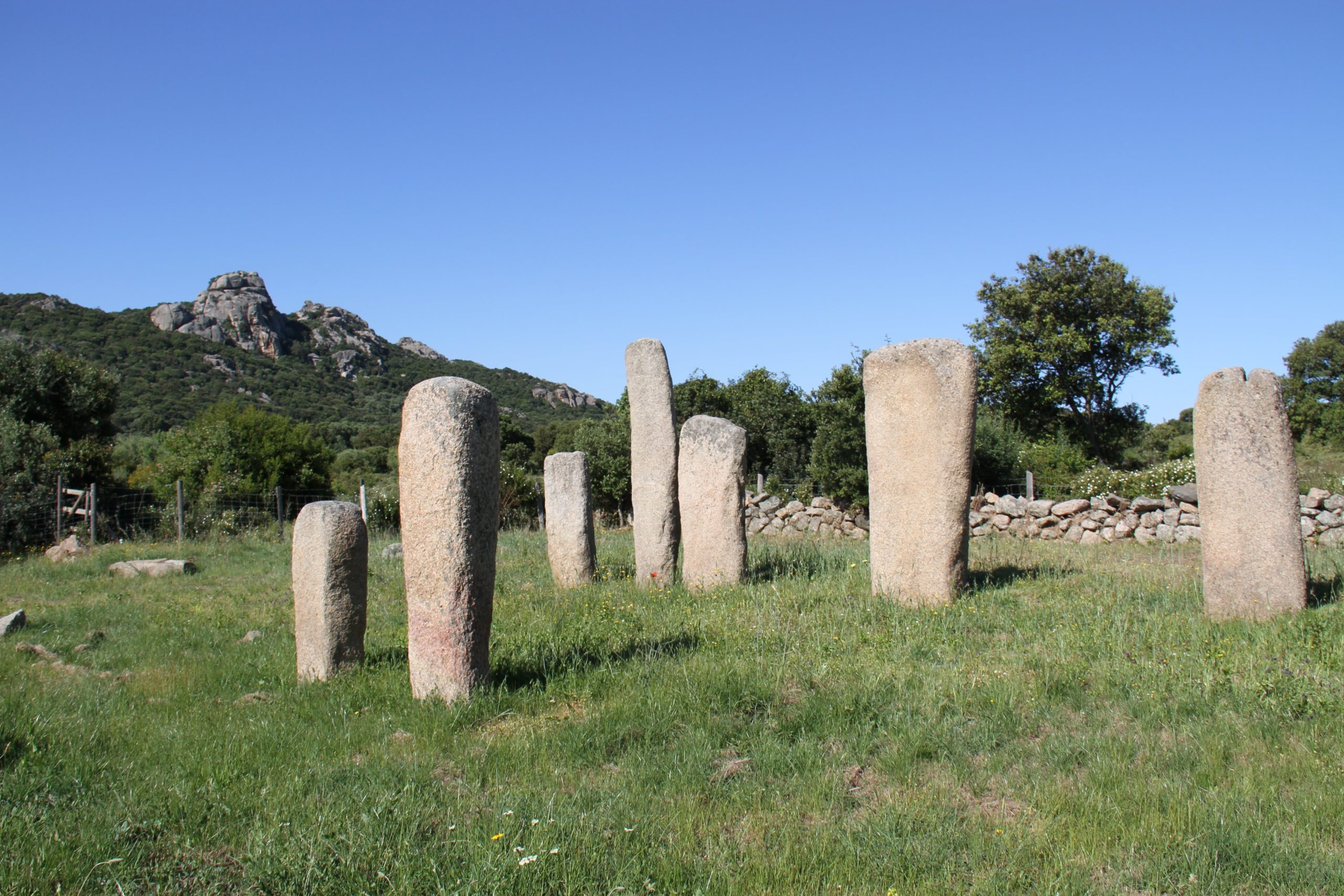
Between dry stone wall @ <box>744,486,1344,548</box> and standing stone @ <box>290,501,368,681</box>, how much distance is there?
11138 millimetres

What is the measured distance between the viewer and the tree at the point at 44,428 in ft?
58.0

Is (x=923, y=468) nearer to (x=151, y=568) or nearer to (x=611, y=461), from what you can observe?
(x=151, y=568)

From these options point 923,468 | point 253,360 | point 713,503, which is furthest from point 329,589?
point 253,360

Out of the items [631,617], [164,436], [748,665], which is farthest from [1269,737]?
[164,436]

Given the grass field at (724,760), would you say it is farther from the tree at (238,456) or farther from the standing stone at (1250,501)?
the tree at (238,456)

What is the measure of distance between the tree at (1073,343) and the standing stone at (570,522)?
924 inches

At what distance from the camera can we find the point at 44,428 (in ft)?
64.9

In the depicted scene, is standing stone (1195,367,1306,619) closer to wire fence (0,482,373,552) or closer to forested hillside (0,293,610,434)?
wire fence (0,482,373,552)

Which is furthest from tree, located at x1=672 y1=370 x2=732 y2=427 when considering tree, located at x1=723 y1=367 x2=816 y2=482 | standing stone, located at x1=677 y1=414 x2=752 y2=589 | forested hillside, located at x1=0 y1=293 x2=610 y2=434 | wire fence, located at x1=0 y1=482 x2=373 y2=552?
standing stone, located at x1=677 y1=414 x2=752 y2=589

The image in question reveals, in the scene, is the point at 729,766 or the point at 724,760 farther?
the point at 724,760

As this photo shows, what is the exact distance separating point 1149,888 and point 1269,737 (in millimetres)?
1847

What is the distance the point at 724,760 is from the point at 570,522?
635 cm

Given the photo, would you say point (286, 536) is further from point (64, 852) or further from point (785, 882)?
point (785, 882)

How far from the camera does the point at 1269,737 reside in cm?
454
